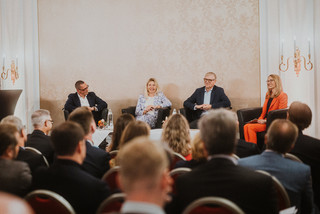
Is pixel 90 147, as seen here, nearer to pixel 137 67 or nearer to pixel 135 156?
pixel 135 156

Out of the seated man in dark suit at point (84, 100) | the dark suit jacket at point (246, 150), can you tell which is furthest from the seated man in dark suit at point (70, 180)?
the seated man in dark suit at point (84, 100)

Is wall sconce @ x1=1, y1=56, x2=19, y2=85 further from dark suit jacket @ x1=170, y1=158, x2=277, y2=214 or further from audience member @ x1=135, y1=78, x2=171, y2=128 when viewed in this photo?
dark suit jacket @ x1=170, y1=158, x2=277, y2=214

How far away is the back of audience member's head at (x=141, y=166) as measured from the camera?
3.80 feet

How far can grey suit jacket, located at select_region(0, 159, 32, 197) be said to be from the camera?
2.04 metres

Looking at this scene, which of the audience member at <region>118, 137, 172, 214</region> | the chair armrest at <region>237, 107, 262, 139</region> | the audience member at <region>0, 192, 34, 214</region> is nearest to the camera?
the audience member at <region>0, 192, 34, 214</region>

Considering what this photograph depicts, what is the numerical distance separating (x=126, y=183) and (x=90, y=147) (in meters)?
1.71

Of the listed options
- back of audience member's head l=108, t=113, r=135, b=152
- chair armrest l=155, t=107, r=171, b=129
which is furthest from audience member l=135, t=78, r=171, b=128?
back of audience member's head l=108, t=113, r=135, b=152

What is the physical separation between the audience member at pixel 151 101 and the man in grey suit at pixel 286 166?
4243 mm

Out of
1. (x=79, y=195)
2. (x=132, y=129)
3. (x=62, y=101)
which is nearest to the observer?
(x=79, y=195)

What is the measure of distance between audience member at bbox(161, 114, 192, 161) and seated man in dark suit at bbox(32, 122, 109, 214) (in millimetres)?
1094

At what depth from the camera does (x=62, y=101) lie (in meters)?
7.50

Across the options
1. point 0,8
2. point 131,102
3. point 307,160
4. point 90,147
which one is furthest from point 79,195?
point 0,8

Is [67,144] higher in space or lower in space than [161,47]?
lower

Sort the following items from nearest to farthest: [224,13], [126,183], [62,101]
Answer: [126,183] → [224,13] → [62,101]
